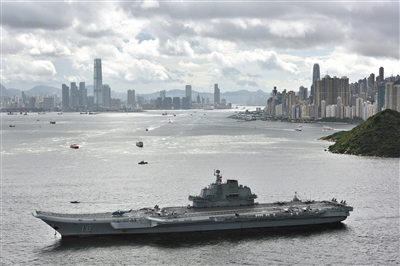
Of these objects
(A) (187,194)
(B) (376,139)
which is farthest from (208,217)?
(B) (376,139)

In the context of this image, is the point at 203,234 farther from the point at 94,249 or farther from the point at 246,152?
the point at 246,152

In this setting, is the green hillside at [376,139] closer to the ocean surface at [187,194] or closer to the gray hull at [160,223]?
the ocean surface at [187,194]

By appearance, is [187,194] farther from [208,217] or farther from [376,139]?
[376,139]

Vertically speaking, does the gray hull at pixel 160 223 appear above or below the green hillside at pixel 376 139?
below

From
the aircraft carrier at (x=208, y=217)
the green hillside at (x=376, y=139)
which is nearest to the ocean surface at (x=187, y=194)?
the aircraft carrier at (x=208, y=217)

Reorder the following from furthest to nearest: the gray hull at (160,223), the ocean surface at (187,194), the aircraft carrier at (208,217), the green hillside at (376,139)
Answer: the green hillside at (376,139) < the aircraft carrier at (208,217) < the gray hull at (160,223) < the ocean surface at (187,194)

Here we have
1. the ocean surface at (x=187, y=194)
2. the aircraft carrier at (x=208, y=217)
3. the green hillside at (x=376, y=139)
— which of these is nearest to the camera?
the ocean surface at (x=187, y=194)
